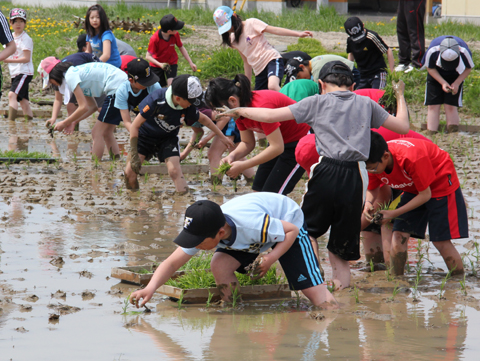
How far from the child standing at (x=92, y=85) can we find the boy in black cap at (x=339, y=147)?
388 centimetres

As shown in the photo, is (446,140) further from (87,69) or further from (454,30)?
(454,30)

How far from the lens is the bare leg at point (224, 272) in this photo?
12.9 ft

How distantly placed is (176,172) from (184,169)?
120 centimetres

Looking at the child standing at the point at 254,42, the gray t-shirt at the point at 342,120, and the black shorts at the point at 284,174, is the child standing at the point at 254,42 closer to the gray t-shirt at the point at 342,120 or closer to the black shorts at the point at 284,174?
the black shorts at the point at 284,174

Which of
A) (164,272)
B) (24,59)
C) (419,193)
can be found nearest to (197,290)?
(164,272)

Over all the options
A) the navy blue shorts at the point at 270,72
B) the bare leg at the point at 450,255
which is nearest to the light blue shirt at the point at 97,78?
the navy blue shorts at the point at 270,72

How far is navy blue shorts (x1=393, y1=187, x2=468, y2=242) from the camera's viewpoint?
174 inches

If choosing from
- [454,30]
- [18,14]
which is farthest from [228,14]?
[454,30]

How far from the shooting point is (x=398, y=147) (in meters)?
4.32

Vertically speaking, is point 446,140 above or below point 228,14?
below

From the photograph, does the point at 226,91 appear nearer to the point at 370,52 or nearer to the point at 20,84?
the point at 370,52

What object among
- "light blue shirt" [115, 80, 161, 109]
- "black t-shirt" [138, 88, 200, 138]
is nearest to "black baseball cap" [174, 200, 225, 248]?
"black t-shirt" [138, 88, 200, 138]

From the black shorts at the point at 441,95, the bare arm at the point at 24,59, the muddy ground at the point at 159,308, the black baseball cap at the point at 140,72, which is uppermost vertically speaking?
the bare arm at the point at 24,59

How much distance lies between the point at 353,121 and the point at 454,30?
15.9 metres
